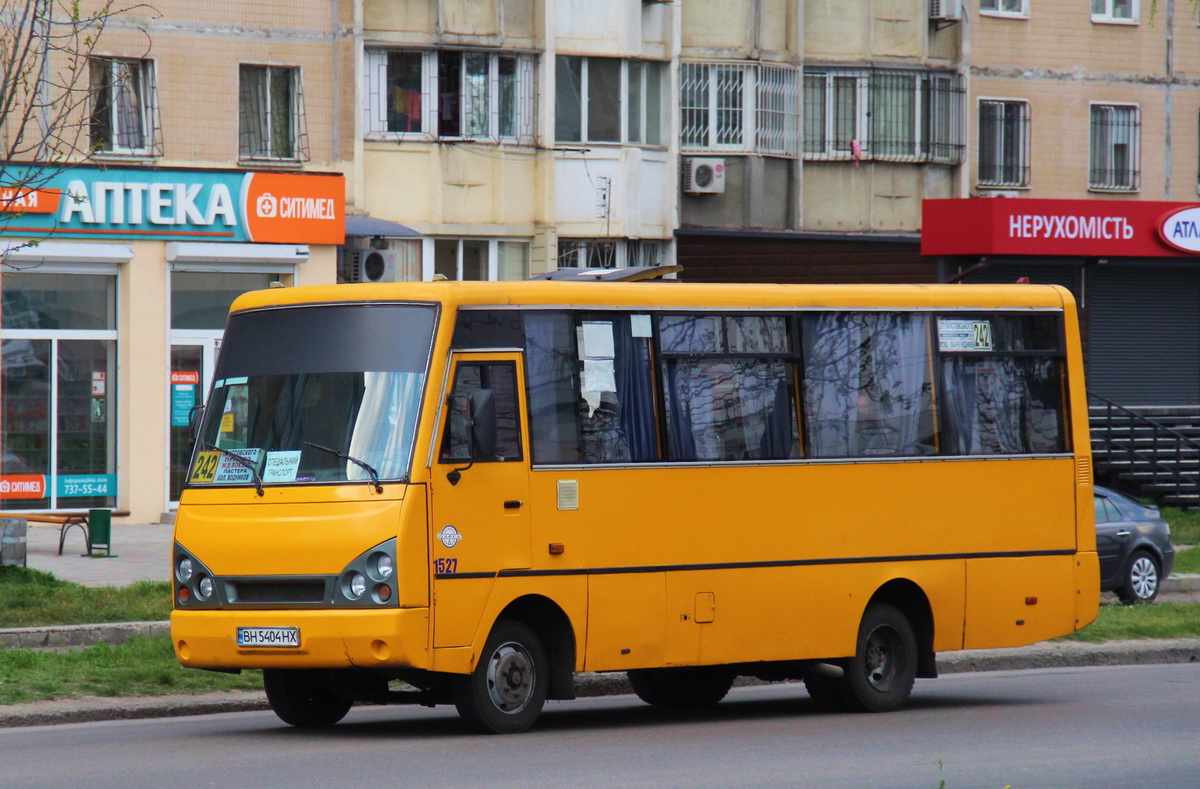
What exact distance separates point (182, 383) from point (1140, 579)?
46.2ft

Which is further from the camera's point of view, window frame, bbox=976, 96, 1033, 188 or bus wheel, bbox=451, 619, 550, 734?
window frame, bbox=976, 96, 1033, 188

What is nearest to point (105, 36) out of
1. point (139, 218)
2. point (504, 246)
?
point (139, 218)

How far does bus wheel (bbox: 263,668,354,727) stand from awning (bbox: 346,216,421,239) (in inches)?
690

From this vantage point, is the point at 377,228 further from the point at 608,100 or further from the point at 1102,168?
the point at 1102,168

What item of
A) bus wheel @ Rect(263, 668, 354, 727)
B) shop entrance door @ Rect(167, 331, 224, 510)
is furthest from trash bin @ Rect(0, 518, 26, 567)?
shop entrance door @ Rect(167, 331, 224, 510)

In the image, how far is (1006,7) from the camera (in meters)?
34.8

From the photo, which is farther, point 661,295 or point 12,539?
point 12,539

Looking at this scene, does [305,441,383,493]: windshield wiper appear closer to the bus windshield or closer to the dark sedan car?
the bus windshield

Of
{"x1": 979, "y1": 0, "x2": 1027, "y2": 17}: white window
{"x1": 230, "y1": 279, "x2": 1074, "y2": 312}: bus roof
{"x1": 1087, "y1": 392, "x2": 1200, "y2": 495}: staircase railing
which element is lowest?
{"x1": 1087, "y1": 392, "x2": 1200, "y2": 495}: staircase railing

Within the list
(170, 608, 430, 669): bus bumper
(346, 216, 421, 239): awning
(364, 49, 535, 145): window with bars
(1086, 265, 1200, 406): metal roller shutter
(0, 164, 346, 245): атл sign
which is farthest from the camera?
(1086, 265, 1200, 406): metal roller shutter

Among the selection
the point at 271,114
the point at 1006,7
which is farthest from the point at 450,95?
the point at 1006,7

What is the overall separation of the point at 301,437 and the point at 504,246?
65.1ft

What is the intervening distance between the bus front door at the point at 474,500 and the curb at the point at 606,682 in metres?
2.88

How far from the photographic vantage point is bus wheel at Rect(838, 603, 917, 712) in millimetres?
12672
